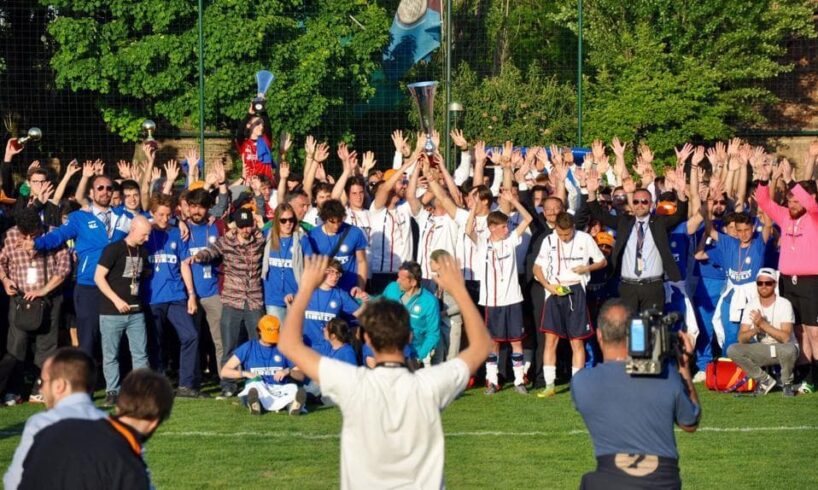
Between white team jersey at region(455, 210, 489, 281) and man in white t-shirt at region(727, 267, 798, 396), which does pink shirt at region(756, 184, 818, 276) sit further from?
white team jersey at region(455, 210, 489, 281)

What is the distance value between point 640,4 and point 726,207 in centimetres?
1476

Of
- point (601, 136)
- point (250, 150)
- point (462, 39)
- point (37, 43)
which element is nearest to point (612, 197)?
point (250, 150)

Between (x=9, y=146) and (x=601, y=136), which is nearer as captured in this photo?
(x=9, y=146)

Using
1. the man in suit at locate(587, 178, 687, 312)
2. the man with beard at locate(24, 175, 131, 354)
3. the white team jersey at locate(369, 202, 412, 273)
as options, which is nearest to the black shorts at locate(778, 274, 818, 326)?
the man in suit at locate(587, 178, 687, 312)

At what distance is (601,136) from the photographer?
2600 cm

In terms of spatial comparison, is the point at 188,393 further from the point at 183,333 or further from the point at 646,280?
the point at 646,280

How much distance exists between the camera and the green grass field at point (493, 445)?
33.3ft

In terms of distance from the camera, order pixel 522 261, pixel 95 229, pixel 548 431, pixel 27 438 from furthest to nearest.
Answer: pixel 522 261 < pixel 95 229 < pixel 548 431 < pixel 27 438

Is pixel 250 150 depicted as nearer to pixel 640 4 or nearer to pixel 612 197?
pixel 612 197

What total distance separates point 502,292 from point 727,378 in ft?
8.36

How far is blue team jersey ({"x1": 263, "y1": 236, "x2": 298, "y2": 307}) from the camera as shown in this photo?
13609 mm

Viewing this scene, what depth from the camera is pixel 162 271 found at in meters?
13.7

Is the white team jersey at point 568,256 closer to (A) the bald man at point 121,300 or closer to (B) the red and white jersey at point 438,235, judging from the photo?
(B) the red and white jersey at point 438,235

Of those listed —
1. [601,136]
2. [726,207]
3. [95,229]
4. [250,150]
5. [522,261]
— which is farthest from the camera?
[601,136]
